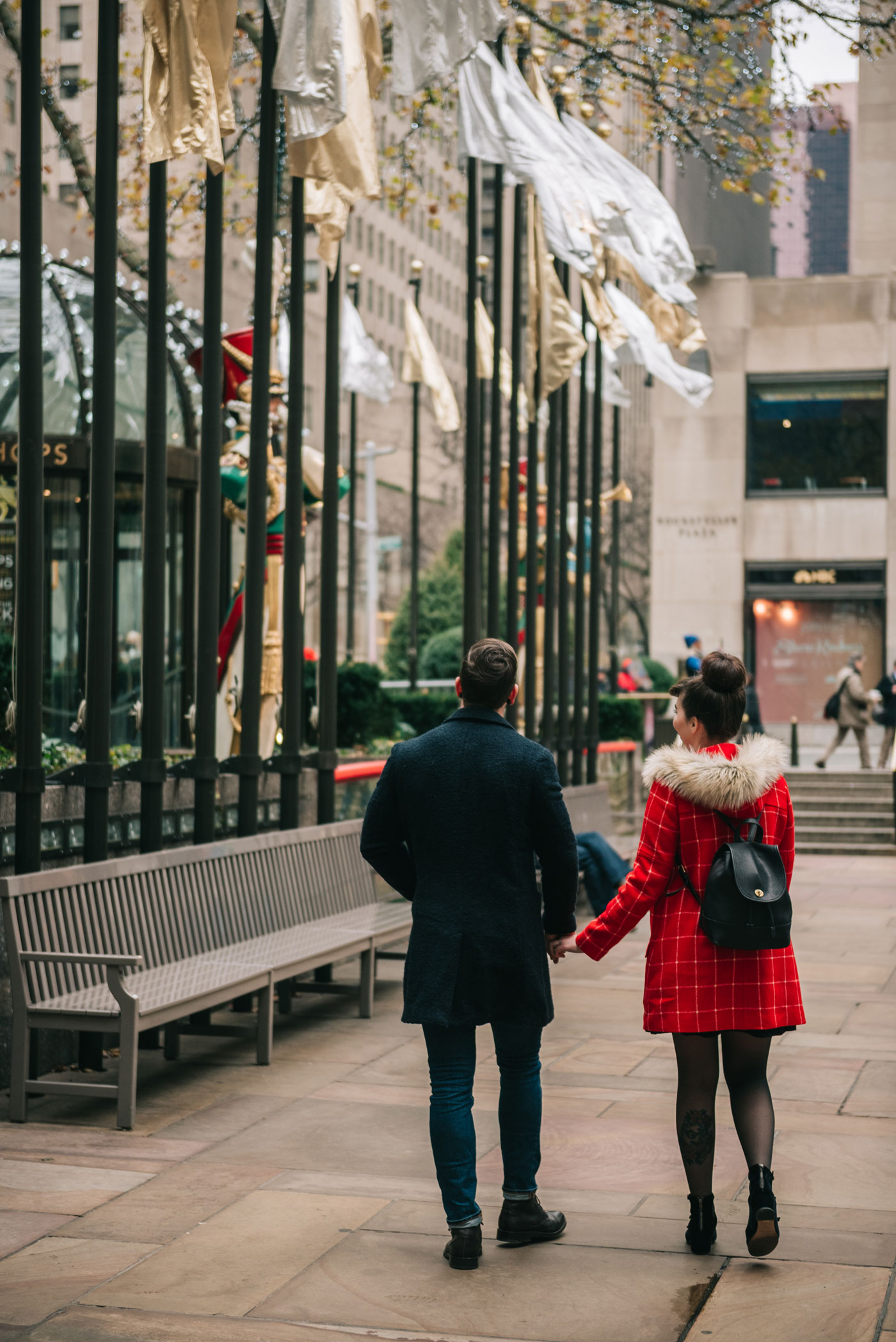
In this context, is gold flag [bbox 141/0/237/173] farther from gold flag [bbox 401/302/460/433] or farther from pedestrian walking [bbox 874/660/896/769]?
pedestrian walking [bbox 874/660/896/769]

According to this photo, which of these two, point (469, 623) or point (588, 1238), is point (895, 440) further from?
point (588, 1238)

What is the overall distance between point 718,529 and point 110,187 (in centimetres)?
3158

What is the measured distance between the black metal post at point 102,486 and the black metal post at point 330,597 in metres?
2.58

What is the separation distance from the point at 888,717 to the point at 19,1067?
1994cm

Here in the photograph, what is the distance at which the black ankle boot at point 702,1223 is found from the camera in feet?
16.5

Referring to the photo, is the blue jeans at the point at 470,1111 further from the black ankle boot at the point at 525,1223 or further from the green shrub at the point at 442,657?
the green shrub at the point at 442,657

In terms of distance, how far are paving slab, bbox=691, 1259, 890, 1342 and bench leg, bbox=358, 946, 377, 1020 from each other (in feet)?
14.3

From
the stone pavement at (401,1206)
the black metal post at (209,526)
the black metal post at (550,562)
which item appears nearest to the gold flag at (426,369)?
the black metal post at (550,562)

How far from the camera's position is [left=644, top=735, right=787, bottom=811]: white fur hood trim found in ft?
16.2

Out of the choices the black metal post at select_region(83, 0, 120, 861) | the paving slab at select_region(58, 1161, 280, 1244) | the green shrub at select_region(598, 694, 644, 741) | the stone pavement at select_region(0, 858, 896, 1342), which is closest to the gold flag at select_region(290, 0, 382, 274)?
the black metal post at select_region(83, 0, 120, 861)

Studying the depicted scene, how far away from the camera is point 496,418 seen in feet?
44.9

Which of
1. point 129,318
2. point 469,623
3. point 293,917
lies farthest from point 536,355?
point 293,917

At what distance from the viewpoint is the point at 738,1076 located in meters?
5.04

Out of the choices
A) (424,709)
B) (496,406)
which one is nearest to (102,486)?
(496,406)
